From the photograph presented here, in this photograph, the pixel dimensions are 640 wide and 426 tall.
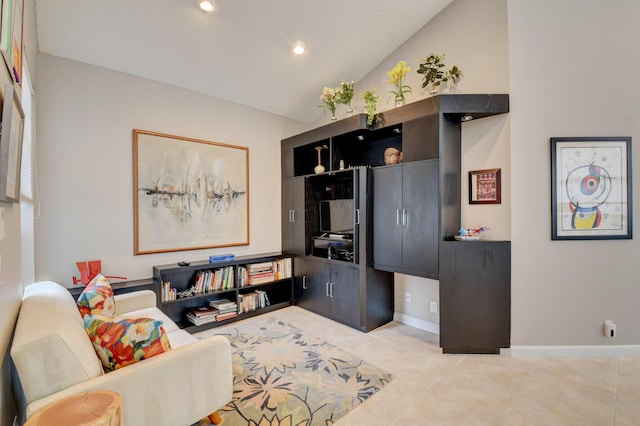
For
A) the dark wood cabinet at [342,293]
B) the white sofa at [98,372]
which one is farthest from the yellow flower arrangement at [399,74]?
the white sofa at [98,372]

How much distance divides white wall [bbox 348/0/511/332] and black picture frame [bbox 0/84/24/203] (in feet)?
11.3

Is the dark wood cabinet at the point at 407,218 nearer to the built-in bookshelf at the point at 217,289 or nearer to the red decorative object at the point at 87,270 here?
the built-in bookshelf at the point at 217,289

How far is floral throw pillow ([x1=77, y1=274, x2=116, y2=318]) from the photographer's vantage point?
1985 mm

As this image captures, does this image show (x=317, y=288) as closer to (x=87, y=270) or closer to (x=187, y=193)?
(x=187, y=193)

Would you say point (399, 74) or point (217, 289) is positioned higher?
point (399, 74)

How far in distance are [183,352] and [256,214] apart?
9.02ft

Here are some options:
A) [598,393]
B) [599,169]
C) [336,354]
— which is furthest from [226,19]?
[598,393]

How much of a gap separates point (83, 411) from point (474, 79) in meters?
3.87

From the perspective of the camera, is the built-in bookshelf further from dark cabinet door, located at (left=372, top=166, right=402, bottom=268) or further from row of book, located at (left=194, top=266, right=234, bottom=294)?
dark cabinet door, located at (left=372, top=166, right=402, bottom=268)

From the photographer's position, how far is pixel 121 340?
1.56m

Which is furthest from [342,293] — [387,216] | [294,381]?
[294,381]

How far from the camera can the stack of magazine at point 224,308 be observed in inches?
140

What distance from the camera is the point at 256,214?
14.0 feet

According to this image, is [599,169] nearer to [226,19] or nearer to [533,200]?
[533,200]
